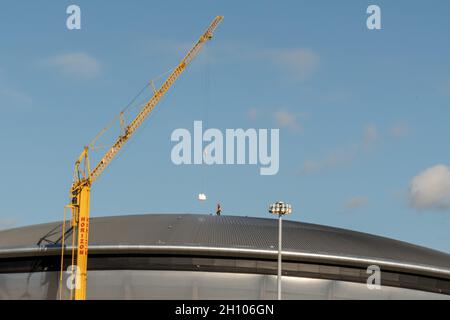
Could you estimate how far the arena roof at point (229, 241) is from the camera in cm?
7556

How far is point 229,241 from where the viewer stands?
252ft

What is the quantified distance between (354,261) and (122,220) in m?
27.8

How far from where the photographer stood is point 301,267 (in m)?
77.2

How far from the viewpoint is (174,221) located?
87.9 m

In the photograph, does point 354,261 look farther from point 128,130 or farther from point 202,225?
point 128,130

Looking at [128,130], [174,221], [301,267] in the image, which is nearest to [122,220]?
[174,221]

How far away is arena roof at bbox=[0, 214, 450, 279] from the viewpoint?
75.6 m

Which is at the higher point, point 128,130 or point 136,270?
point 128,130

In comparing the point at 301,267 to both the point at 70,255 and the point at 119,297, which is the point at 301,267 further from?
the point at 70,255

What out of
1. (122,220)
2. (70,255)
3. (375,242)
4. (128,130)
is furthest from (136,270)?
(128,130)
